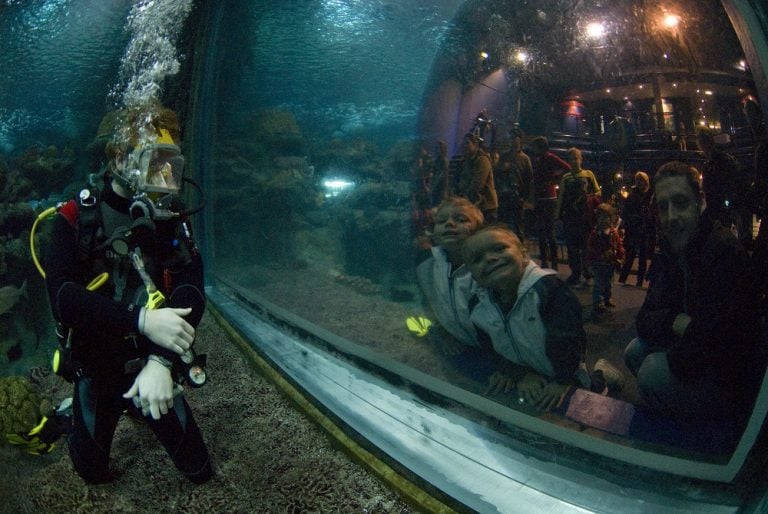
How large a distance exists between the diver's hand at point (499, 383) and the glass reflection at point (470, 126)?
7 centimetres

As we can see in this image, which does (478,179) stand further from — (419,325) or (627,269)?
(419,325)

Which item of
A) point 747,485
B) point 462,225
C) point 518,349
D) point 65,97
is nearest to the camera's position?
point 747,485

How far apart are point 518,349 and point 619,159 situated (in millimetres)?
1107

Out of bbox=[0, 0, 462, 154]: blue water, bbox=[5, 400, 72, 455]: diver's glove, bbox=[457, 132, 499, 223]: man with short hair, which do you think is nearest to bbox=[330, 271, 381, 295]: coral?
bbox=[0, 0, 462, 154]: blue water

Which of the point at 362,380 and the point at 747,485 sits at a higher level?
the point at 747,485

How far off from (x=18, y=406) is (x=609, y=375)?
178 inches

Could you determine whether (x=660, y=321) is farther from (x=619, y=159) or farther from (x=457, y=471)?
(x=457, y=471)

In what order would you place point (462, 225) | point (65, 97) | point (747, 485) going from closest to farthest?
point (747, 485)
point (462, 225)
point (65, 97)

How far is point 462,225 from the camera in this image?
7.12ft

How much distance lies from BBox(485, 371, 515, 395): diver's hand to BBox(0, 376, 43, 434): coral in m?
3.76

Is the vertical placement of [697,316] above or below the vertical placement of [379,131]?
below

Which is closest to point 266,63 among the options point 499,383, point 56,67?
point 56,67

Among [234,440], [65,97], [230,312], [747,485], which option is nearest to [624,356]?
[747,485]

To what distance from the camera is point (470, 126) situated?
6.60 ft
